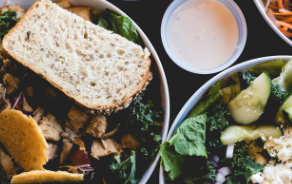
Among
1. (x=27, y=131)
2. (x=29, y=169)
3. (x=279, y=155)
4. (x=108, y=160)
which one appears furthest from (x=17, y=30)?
(x=279, y=155)

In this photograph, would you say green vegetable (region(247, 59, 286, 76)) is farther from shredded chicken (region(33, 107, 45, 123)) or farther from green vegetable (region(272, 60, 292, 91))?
shredded chicken (region(33, 107, 45, 123))

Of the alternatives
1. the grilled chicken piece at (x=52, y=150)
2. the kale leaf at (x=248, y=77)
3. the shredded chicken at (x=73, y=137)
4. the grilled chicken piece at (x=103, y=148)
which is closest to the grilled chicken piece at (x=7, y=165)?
the grilled chicken piece at (x=52, y=150)

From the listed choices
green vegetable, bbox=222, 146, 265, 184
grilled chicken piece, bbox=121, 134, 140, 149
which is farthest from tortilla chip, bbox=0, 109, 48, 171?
green vegetable, bbox=222, 146, 265, 184

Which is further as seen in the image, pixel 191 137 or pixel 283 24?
pixel 283 24

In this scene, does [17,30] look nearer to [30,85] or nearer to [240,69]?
[30,85]

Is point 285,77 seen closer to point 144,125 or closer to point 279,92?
point 279,92

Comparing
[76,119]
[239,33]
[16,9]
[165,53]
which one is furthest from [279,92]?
[16,9]

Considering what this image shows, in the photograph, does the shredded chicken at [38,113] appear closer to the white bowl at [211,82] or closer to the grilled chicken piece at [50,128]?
the grilled chicken piece at [50,128]

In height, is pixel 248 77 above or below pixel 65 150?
above
